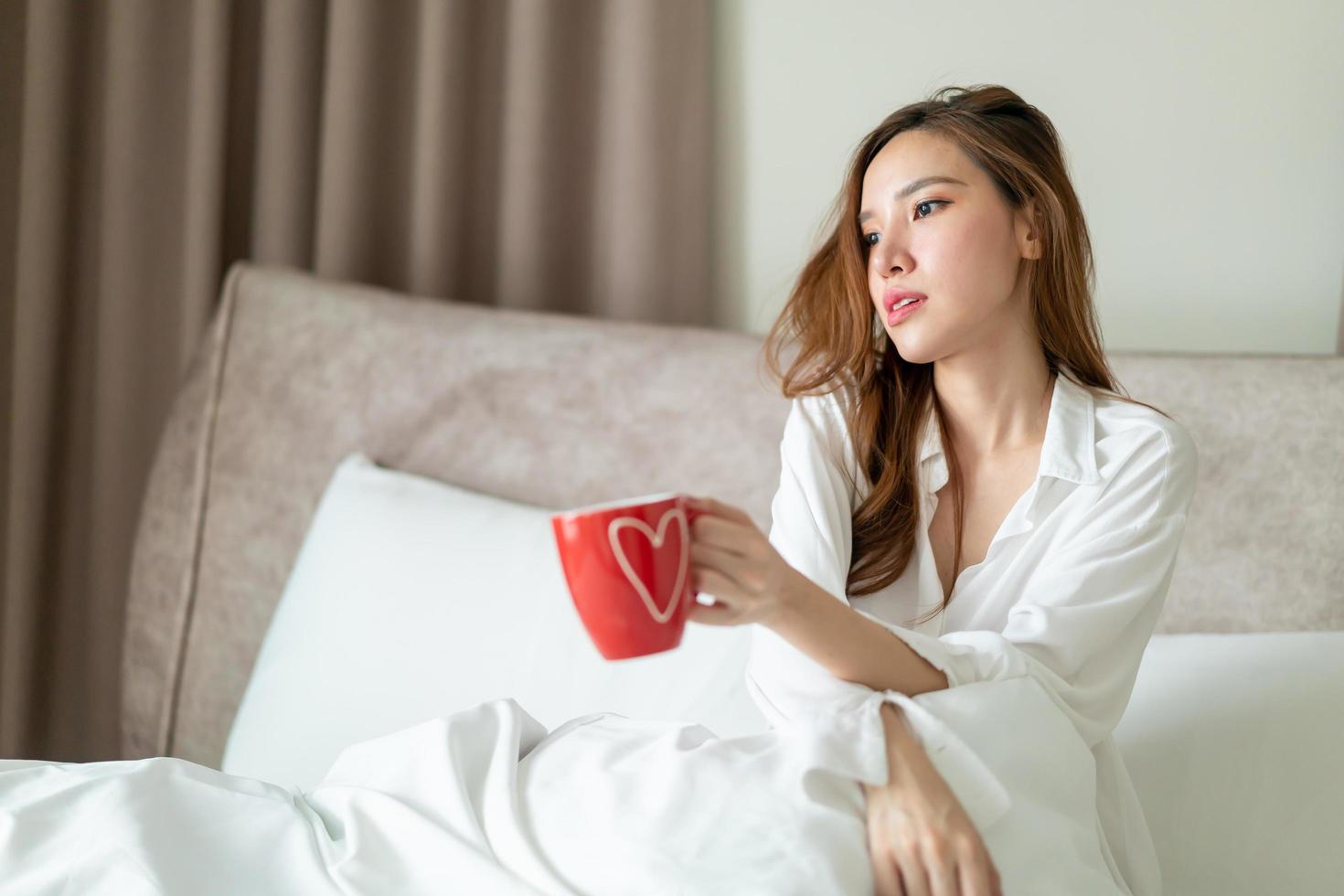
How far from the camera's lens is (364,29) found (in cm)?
199

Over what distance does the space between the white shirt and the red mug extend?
0.26 meters

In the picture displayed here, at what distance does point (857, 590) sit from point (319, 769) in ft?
2.39

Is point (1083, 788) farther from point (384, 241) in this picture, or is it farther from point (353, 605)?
point (384, 241)

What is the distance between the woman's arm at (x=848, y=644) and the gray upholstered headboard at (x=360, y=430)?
63 cm

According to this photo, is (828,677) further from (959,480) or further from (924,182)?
(924,182)

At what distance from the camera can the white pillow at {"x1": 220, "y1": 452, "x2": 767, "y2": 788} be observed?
4.81 feet

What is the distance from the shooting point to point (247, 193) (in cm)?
218

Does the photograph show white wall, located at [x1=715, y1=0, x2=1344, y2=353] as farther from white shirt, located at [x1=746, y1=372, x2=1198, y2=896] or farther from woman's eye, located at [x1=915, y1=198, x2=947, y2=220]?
woman's eye, located at [x1=915, y1=198, x2=947, y2=220]

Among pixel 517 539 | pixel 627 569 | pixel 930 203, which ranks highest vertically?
pixel 930 203

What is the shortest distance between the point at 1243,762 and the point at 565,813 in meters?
0.79

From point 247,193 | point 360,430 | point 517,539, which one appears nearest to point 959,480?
point 517,539

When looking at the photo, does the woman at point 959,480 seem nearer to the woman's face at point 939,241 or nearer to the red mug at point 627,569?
the woman's face at point 939,241

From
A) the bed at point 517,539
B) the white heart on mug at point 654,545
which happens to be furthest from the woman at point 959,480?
the bed at point 517,539

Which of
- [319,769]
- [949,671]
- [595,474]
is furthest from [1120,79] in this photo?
[319,769]
